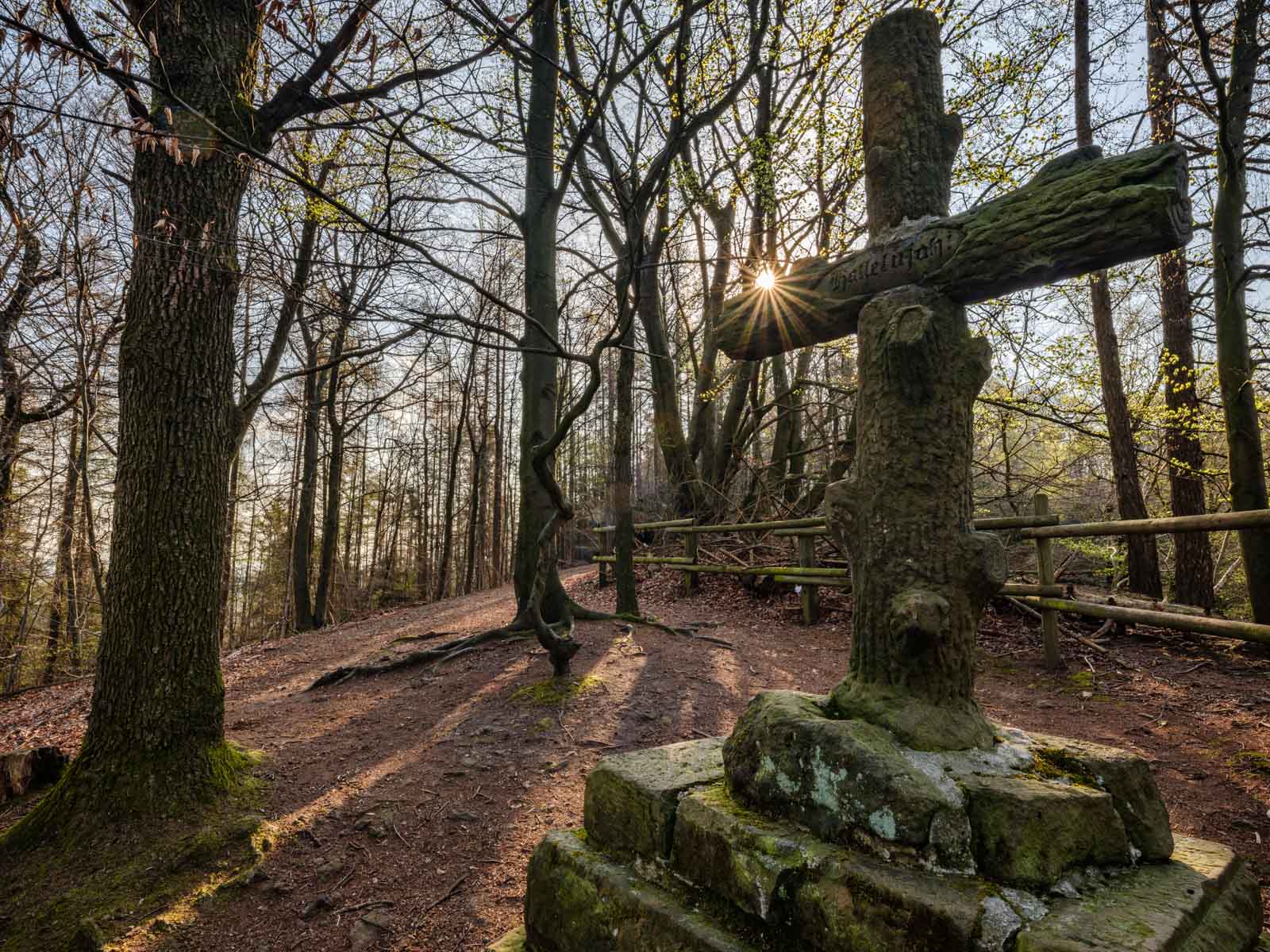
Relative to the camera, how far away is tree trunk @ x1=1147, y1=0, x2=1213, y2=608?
711cm

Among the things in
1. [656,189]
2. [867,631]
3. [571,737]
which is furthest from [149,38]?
[571,737]

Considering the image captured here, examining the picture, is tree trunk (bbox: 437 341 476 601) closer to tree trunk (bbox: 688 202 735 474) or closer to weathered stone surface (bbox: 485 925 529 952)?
tree trunk (bbox: 688 202 735 474)

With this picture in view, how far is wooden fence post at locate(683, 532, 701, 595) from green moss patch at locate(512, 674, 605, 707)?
15.2 ft

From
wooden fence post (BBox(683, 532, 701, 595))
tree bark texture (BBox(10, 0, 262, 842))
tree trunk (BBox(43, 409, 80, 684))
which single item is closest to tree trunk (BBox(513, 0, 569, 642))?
tree bark texture (BBox(10, 0, 262, 842))

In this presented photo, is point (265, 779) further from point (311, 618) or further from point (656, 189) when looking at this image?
point (311, 618)

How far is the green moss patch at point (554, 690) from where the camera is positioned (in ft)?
15.5

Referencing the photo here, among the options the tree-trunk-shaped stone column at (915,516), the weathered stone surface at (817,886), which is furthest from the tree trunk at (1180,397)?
the weathered stone surface at (817,886)

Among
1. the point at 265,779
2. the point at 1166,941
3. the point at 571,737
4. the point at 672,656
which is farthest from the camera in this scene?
the point at 672,656

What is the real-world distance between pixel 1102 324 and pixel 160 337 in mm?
10472

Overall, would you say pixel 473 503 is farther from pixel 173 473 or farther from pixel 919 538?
pixel 919 538

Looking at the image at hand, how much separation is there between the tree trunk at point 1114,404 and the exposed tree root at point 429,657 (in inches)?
301

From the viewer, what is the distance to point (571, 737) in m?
4.16

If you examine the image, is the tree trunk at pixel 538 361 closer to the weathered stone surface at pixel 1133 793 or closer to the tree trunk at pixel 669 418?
the weathered stone surface at pixel 1133 793

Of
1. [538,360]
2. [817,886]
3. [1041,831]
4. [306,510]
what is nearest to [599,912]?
[817,886]
